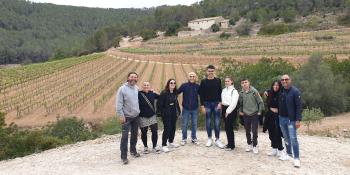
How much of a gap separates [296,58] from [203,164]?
41062 millimetres

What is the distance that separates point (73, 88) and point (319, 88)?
2840cm

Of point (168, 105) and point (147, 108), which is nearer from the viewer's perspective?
point (147, 108)

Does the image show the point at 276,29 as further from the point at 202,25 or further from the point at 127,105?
the point at 127,105

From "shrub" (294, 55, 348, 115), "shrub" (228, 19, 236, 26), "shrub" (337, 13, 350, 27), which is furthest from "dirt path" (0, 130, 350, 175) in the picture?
"shrub" (228, 19, 236, 26)

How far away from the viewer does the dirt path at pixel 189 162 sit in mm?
10914

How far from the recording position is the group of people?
35.6 ft

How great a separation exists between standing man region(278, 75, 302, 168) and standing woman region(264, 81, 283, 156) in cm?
30

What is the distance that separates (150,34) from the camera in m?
118

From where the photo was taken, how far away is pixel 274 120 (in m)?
11.5

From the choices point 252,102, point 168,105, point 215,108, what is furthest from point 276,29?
point 168,105

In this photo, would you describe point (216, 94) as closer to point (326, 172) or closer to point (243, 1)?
point (326, 172)

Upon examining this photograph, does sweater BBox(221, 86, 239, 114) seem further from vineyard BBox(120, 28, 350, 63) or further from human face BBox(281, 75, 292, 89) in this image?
vineyard BBox(120, 28, 350, 63)

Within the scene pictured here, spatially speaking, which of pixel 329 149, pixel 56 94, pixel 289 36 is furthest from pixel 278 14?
pixel 329 149

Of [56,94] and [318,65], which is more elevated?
[318,65]
